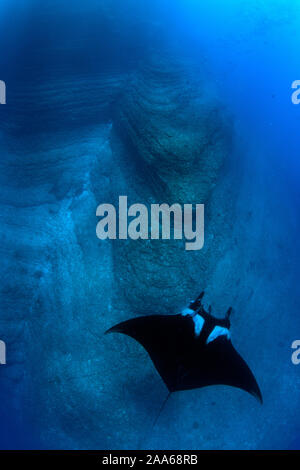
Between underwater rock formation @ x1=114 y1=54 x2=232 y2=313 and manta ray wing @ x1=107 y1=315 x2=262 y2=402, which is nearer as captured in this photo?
manta ray wing @ x1=107 y1=315 x2=262 y2=402

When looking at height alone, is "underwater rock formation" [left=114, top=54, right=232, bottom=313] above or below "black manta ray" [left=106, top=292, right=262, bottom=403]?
above

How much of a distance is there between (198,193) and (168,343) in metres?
1.89

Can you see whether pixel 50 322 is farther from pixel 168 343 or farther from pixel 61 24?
pixel 61 24

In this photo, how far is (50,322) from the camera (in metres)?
3.14

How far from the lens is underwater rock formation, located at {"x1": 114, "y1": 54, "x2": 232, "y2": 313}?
3.13 metres

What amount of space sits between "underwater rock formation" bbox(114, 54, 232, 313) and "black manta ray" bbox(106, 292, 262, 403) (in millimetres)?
703

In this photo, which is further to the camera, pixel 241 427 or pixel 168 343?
pixel 241 427

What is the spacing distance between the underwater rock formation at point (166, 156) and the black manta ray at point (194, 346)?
2.31ft

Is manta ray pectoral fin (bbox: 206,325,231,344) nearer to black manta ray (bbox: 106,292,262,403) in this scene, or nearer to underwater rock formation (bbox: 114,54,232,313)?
black manta ray (bbox: 106,292,262,403)

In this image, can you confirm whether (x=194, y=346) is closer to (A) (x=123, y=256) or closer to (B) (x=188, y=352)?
(B) (x=188, y=352)

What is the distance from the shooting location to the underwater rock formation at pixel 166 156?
10.3 ft

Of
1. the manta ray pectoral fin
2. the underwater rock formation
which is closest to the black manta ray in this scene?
the manta ray pectoral fin

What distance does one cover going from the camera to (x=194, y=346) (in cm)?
235

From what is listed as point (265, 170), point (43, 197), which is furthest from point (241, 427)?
point (43, 197)
